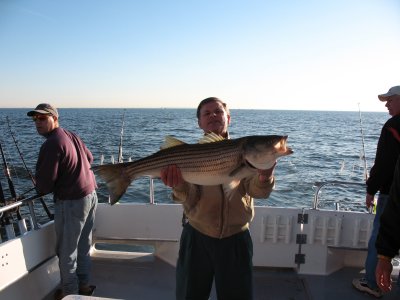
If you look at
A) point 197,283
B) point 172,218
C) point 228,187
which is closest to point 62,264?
point 172,218

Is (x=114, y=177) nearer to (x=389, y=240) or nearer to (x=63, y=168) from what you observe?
(x=63, y=168)

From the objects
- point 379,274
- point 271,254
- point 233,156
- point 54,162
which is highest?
point 233,156

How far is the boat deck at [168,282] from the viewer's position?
5.10 m

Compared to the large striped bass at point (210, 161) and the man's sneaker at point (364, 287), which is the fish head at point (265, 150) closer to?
the large striped bass at point (210, 161)

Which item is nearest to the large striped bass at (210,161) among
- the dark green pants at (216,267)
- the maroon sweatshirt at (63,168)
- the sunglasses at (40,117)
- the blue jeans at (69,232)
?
the dark green pants at (216,267)

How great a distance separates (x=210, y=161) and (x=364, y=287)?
12.1ft

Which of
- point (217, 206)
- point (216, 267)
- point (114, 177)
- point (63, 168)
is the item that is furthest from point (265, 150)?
point (63, 168)

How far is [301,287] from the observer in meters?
5.30

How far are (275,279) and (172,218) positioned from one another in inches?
76.1

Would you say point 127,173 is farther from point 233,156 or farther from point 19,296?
point 19,296

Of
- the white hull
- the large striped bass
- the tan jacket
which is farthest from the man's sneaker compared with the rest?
the large striped bass

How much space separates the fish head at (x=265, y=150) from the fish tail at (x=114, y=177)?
1300 millimetres

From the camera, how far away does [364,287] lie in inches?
200

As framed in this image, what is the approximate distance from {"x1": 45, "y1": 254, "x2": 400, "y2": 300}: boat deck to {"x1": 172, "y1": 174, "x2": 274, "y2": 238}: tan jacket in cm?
233
